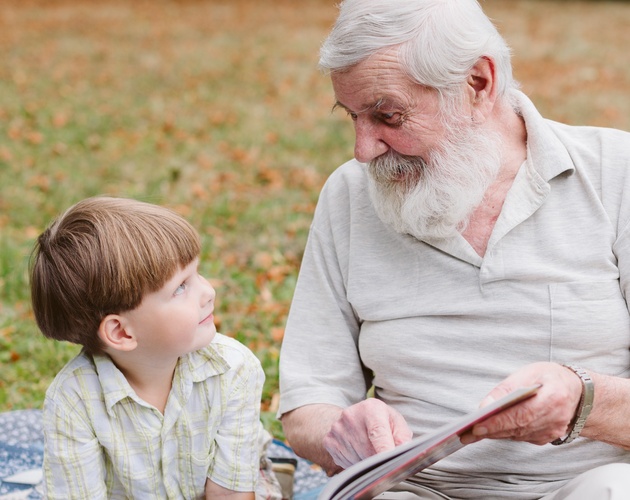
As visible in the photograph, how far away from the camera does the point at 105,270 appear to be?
7.45ft

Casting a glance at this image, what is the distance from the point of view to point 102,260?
2.27 metres

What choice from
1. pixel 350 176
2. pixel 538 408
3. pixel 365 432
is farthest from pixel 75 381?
pixel 538 408

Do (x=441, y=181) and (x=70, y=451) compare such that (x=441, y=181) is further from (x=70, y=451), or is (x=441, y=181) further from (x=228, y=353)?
(x=70, y=451)

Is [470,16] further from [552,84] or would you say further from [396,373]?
[552,84]

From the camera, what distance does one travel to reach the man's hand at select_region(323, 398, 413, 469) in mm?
2097

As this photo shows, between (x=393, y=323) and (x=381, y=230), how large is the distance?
277mm

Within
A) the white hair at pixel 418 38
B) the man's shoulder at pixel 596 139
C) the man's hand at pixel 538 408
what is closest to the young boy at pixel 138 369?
the white hair at pixel 418 38

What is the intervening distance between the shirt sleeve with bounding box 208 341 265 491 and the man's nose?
680mm

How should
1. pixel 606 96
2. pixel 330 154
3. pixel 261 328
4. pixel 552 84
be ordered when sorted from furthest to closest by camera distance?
pixel 552 84 < pixel 606 96 < pixel 330 154 < pixel 261 328

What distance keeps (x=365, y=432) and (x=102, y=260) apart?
0.79 m

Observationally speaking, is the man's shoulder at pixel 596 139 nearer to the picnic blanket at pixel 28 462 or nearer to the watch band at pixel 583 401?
the watch band at pixel 583 401

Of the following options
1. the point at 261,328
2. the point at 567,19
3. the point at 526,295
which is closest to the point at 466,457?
the point at 526,295

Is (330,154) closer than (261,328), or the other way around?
(261,328)

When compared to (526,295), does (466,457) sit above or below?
below
